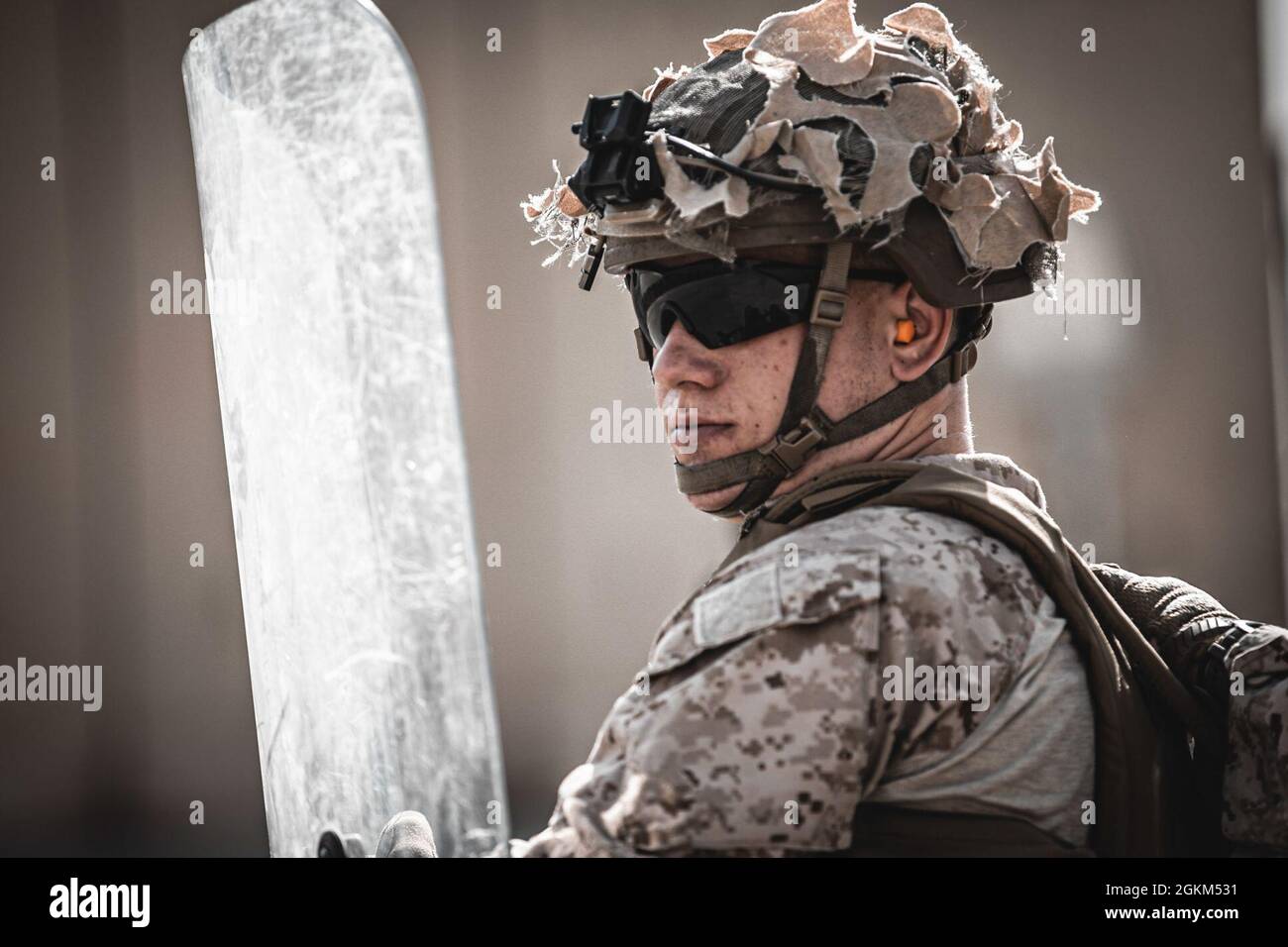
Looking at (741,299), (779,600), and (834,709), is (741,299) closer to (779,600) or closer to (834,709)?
(779,600)

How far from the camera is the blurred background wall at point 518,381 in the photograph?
507 cm

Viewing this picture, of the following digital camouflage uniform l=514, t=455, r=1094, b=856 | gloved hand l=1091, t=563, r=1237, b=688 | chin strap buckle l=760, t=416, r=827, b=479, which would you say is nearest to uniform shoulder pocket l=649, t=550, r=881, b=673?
digital camouflage uniform l=514, t=455, r=1094, b=856

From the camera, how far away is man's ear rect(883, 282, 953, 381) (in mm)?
1901

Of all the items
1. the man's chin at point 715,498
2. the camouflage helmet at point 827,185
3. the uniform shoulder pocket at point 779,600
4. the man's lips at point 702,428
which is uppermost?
the camouflage helmet at point 827,185

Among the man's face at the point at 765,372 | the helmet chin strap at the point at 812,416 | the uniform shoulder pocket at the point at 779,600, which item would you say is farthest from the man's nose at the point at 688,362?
the uniform shoulder pocket at the point at 779,600

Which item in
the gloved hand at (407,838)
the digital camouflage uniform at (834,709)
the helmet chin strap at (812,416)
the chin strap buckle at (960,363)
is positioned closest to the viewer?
the digital camouflage uniform at (834,709)

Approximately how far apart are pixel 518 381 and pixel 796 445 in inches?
135

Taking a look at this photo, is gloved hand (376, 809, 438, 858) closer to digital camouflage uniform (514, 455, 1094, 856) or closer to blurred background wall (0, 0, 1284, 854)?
digital camouflage uniform (514, 455, 1094, 856)

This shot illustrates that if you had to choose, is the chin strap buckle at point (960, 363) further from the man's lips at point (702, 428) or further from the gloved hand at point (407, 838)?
the gloved hand at point (407, 838)

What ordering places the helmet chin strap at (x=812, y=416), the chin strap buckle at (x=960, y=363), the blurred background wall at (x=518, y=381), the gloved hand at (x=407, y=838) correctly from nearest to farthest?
1. the gloved hand at (x=407, y=838)
2. the helmet chin strap at (x=812, y=416)
3. the chin strap buckle at (x=960, y=363)
4. the blurred background wall at (x=518, y=381)

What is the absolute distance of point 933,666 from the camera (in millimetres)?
1520

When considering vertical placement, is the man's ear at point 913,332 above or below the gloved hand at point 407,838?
above

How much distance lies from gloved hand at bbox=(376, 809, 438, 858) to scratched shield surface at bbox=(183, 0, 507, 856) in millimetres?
36
